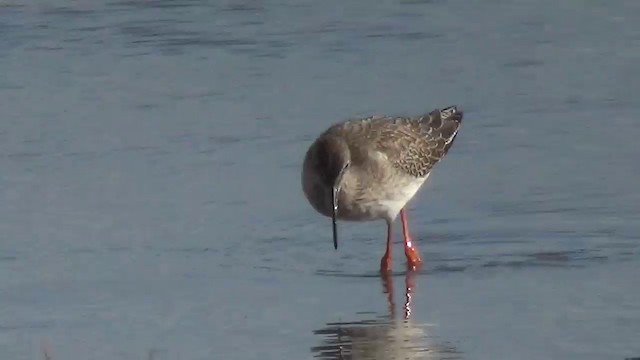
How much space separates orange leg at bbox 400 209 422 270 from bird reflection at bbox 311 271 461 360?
1.14m

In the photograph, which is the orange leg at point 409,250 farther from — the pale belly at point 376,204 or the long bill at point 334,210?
the long bill at point 334,210

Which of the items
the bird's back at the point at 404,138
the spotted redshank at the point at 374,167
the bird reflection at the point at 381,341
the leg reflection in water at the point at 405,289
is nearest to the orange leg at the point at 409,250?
the spotted redshank at the point at 374,167

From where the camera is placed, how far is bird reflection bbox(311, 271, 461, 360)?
873 cm

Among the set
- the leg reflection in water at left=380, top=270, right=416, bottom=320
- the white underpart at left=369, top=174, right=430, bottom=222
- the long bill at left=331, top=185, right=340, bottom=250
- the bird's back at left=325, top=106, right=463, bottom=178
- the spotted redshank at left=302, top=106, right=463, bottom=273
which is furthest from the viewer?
the bird's back at left=325, top=106, right=463, bottom=178

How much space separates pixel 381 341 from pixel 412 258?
6.06 ft

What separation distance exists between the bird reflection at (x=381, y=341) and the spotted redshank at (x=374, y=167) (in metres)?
1.24

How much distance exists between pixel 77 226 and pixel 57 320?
1.86m

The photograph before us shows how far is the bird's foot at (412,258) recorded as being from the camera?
10.7 meters

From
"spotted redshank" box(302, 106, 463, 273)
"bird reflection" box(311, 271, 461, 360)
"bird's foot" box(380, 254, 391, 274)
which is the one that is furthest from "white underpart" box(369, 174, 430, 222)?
"bird reflection" box(311, 271, 461, 360)

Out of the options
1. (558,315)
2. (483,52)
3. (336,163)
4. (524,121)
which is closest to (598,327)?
(558,315)

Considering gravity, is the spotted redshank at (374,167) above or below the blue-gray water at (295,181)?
above

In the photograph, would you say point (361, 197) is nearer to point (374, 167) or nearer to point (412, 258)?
point (374, 167)

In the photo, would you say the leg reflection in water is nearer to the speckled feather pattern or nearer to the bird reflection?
the bird reflection

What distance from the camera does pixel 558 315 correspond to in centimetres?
923
